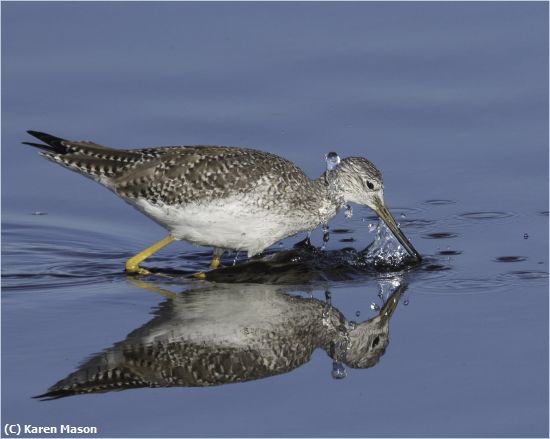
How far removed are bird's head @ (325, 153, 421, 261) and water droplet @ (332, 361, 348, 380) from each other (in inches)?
140

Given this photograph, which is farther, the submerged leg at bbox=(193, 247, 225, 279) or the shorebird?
the submerged leg at bbox=(193, 247, 225, 279)

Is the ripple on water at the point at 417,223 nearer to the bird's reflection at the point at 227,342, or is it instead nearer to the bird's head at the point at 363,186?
the bird's head at the point at 363,186

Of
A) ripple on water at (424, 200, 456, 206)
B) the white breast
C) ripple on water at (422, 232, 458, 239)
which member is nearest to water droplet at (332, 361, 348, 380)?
the white breast

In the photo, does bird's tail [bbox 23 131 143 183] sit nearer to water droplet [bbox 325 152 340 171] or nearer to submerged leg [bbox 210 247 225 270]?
submerged leg [bbox 210 247 225 270]

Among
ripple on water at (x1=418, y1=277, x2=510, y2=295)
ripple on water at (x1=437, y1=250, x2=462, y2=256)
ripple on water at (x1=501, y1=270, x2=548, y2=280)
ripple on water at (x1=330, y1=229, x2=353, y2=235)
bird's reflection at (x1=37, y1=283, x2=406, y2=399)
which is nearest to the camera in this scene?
bird's reflection at (x1=37, y1=283, x2=406, y2=399)

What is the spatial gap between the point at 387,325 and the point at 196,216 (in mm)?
2887

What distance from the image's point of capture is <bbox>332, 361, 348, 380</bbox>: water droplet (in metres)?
12.7

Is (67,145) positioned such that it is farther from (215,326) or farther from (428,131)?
(428,131)

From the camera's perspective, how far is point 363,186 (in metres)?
16.4

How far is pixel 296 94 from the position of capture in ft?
65.8

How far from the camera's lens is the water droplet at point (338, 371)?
1270 cm

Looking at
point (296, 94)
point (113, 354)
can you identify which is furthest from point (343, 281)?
point (296, 94)

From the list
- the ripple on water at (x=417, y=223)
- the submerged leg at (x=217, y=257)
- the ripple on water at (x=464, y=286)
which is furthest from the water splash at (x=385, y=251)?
the submerged leg at (x=217, y=257)

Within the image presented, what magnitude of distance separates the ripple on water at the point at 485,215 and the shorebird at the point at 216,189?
1455 millimetres
